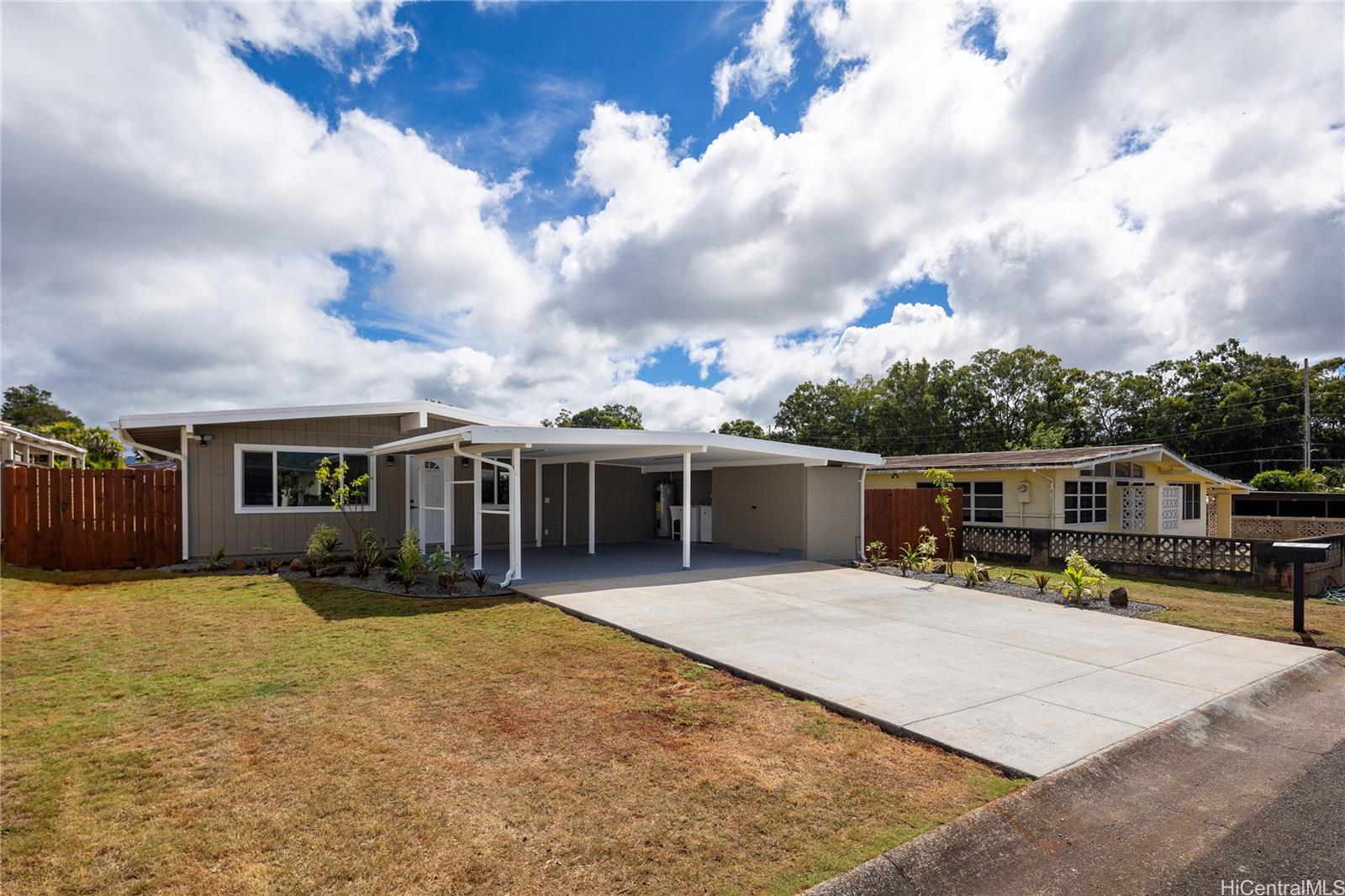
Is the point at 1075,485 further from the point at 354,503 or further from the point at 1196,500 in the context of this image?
the point at 354,503

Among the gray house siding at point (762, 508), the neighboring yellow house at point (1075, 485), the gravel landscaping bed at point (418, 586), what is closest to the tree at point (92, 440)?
the gravel landscaping bed at point (418, 586)

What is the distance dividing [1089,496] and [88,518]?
21952 mm

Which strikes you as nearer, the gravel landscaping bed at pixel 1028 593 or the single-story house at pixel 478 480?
the gravel landscaping bed at pixel 1028 593

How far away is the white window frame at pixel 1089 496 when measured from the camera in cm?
1669

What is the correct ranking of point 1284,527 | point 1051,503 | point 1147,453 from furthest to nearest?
point 1284,527 < point 1147,453 < point 1051,503

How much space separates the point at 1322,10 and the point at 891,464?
1351 cm

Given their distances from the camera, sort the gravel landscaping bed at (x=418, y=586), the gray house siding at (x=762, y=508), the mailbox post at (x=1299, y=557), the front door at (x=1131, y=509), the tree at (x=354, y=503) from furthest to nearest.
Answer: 1. the front door at (x=1131, y=509)
2. the gray house siding at (x=762, y=508)
3. the tree at (x=354, y=503)
4. the gravel landscaping bed at (x=418, y=586)
5. the mailbox post at (x=1299, y=557)

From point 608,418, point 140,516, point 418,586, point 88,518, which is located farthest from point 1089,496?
point 608,418

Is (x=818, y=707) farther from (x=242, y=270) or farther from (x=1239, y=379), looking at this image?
(x=1239, y=379)

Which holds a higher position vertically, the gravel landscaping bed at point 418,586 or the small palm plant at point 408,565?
the small palm plant at point 408,565

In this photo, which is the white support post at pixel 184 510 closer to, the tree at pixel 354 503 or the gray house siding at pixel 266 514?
the gray house siding at pixel 266 514

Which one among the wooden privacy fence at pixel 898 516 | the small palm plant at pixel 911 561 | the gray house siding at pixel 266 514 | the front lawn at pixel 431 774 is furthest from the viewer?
the wooden privacy fence at pixel 898 516

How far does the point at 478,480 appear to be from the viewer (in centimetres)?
1002

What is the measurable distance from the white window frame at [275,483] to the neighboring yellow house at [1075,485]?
37.5ft
